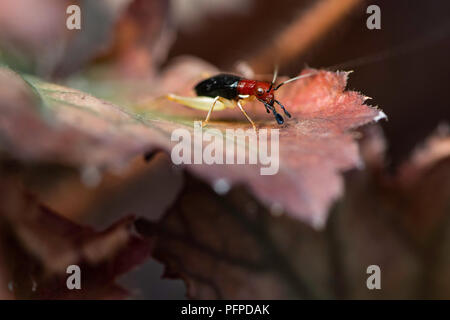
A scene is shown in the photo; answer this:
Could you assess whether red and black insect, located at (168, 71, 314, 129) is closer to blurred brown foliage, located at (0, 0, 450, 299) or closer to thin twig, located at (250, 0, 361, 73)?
blurred brown foliage, located at (0, 0, 450, 299)

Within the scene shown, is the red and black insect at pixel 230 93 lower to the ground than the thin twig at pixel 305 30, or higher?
lower

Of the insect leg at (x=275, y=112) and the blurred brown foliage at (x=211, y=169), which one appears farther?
the insect leg at (x=275, y=112)

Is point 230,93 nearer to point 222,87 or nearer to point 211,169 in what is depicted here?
point 222,87

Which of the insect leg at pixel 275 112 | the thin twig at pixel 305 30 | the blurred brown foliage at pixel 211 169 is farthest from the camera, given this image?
the thin twig at pixel 305 30

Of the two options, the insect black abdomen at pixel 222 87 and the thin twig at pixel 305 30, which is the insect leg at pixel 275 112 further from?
the thin twig at pixel 305 30

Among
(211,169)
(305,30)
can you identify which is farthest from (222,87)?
(305,30)

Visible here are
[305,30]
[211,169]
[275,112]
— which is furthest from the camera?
[305,30]

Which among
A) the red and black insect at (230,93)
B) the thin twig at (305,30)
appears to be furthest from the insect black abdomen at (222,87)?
the thin twig at (305,30)

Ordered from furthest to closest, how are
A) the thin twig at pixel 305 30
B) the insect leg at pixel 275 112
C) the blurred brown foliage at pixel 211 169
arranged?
1. the thin twig at pixel 305 30
2. the insect leg at pixel 275 112
3. the blurred brown foliage at pixel 211 169

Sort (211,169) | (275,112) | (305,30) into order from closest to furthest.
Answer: (211,169), (275,112), (305,30)
